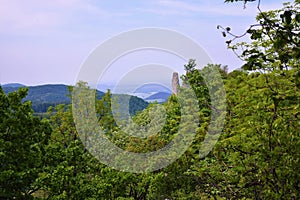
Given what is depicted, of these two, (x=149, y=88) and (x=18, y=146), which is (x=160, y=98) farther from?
(x=18, y=146)

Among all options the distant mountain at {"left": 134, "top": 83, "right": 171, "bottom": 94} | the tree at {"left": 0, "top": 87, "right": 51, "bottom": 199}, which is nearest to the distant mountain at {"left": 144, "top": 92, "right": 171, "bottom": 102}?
the distant mountain at {"left": 134, "top": 83, "right": 171, "bottom": 94}

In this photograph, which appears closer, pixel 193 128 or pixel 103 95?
pixel 193 128

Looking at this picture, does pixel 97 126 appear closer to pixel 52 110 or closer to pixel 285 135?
pixel 52 110

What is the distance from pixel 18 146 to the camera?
10.7m

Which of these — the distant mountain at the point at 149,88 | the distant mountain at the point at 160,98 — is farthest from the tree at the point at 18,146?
the distant mountain at the point at 160,98

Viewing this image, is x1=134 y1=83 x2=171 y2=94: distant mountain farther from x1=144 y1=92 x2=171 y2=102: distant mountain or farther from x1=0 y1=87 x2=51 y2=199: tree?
x1=0 y1=87 x2=51 y2=199: tree

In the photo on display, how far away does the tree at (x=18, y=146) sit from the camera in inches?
407

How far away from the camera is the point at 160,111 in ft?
57.8

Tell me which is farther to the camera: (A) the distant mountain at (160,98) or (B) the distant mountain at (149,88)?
(A) the distant mountain at (160,98)

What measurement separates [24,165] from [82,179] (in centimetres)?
207

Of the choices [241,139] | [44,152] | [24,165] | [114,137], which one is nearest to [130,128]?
[114,137]

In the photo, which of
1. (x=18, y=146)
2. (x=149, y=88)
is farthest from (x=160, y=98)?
Answer: (x=18, y=146)

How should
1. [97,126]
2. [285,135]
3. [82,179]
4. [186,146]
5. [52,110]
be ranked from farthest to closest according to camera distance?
[52,110], [97,126], [186,146], [82,179], [285,135]

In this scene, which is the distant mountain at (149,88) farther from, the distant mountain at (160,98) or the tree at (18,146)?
the tree at (18,146)
